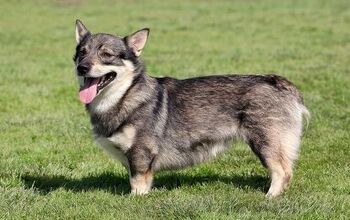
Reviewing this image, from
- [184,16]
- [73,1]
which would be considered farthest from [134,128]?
[73,1]

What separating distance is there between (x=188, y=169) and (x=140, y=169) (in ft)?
5.18

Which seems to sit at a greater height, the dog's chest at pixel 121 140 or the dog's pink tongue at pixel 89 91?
the dog's pink tongue at pixel 89 91

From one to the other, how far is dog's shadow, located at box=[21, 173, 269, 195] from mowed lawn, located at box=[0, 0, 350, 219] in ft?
0.05

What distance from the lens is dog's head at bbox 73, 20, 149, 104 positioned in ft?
21.7

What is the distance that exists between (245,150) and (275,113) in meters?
2.13

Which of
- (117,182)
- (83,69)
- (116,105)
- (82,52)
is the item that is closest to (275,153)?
(116,105)

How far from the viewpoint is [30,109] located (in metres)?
12.1

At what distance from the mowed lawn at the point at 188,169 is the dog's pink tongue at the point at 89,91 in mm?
1075

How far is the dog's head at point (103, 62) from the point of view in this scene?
21.7ft

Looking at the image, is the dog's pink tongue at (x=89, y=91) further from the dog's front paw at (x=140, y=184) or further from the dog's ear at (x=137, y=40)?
the dog's front paw at (x=140, y=184)

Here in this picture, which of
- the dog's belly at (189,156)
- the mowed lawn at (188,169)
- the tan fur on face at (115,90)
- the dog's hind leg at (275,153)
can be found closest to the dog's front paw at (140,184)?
the mowed lawn at (188,169)

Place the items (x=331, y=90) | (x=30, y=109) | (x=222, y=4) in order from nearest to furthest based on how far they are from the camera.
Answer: (x=30, y=109), (x=331, y=90), (x=222, y=4)

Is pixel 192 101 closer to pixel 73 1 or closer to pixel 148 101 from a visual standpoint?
pixel 148 101

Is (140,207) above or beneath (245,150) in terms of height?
above
